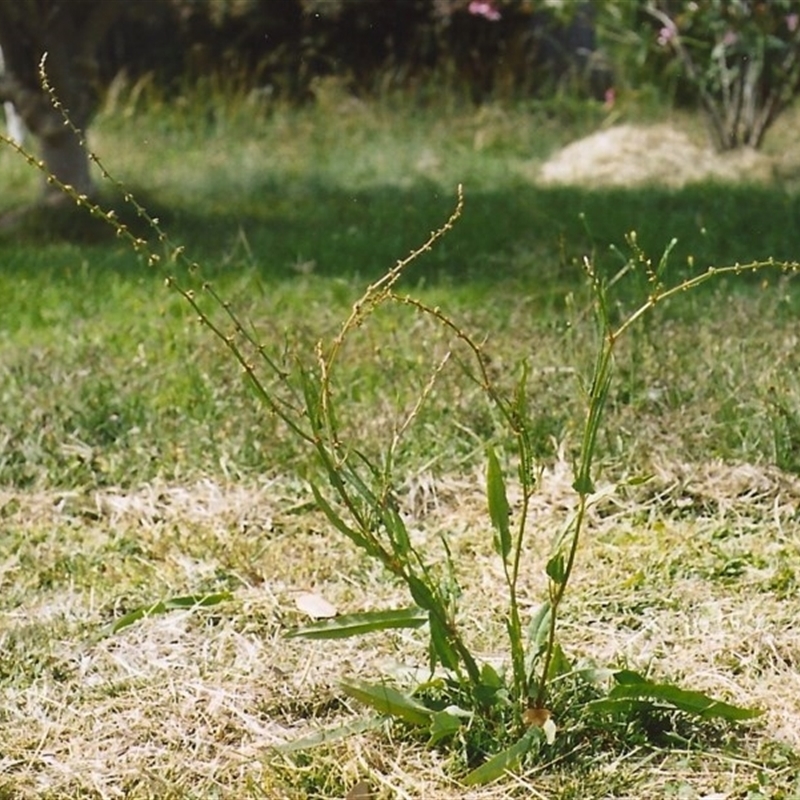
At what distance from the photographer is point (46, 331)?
5008 mm

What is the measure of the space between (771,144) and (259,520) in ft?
21.7

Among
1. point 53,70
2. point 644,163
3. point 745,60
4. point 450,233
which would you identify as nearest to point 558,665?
point 450,233

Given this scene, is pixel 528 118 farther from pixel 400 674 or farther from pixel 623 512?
pixel 400 674

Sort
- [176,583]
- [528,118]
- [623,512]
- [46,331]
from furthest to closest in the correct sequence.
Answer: [528,118], [46,331], [623,512], [176,583]

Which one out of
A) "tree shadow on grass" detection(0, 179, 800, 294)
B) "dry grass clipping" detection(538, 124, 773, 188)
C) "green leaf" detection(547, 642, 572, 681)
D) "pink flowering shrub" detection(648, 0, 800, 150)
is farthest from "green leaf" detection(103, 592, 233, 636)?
"pink flowering shrub" detection(648, 0, 800, 150)

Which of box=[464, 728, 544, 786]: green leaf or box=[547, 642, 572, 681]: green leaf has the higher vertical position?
box=[547, 642, 572, 681]: green leaf

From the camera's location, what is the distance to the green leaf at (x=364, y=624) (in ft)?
7.60

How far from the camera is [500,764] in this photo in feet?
7.21

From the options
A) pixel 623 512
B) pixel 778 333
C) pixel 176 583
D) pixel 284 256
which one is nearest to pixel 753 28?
pixel 284 256

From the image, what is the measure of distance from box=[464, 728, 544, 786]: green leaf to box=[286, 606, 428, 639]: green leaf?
236 millimetres

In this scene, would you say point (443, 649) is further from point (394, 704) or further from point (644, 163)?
point (644, 163)

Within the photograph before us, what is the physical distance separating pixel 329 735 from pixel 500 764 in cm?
28

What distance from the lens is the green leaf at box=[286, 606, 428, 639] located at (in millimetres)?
2316

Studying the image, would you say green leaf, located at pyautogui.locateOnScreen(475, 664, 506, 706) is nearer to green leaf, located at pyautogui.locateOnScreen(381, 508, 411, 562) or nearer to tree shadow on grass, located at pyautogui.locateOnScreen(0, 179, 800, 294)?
green leaf, located at pyautogui.locateOnScreen(381, 508, 411, 562)
